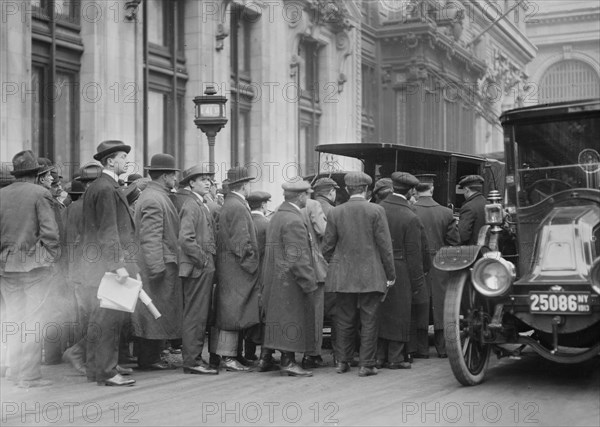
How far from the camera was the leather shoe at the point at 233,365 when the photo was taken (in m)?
9.45

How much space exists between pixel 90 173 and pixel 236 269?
193cm

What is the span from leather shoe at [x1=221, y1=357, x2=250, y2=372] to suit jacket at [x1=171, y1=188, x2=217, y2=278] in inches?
40.1

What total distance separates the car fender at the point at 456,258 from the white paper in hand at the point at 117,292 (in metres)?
2.75

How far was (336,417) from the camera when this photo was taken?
7.02 metres

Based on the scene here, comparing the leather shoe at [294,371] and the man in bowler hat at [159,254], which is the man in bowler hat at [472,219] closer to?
the leather shoe at [294,371]

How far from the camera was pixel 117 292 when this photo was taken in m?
8.07

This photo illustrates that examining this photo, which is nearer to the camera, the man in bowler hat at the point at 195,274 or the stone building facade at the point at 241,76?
the man in bowler hat at the point at 195,274

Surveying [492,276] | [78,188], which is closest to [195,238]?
[78,188]

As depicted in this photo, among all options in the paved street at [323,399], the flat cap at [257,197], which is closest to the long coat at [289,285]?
the paved street at [323,399]

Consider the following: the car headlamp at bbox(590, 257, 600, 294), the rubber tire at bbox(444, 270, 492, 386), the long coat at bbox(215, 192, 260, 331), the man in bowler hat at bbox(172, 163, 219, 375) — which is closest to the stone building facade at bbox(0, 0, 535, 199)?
the man in bowler hat at bbox(172, 163, 219, 375)

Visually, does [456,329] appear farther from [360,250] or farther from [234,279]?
[234,279]

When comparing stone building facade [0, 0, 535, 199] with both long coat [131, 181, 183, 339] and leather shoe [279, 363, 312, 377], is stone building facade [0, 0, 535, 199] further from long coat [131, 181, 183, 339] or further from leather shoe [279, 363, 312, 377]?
leather shoe [279, 363, 312, 377]

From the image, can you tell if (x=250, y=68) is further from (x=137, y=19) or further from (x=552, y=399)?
(x=552, y=399)

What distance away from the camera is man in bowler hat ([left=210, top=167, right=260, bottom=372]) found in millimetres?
9336
